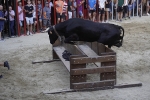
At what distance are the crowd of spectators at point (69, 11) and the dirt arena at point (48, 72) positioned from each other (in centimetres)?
98

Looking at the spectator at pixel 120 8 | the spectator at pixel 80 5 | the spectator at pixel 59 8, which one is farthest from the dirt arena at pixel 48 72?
the spectator at pixel 120 8

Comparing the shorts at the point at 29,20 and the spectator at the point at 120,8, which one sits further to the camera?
the spectator at the point at 120,8

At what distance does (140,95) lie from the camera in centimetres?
763

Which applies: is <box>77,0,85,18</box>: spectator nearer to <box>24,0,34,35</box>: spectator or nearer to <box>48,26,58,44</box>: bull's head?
<box>24,0,34,35</box>: spectator

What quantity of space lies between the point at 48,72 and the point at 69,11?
703 centimetres

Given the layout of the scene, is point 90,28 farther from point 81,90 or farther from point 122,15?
point 122,15

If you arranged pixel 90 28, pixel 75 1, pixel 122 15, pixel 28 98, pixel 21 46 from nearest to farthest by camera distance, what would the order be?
1. pixel 28 98
2. pixel 90 28
3. pixel 21 46
4. pixel 75 1
5. pixel 122 15

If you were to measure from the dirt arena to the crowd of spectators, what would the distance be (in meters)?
0.98

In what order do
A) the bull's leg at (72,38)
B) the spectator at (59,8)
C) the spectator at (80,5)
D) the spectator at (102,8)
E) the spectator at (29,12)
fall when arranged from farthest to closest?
1. the spectator at (102,8)
2. the spectator at (80,5)
3. the spectator at (59,8)
4. the spectator at (29,12)
5. the bull's leg at (72,38)

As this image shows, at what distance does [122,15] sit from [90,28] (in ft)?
33.5

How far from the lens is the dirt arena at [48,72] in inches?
302

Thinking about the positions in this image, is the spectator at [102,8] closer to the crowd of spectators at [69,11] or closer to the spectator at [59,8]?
the crowd of spectators at [69,11]

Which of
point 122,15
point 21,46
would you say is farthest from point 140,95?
point 122,15

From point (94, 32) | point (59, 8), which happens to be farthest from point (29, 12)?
point (94, 32)
